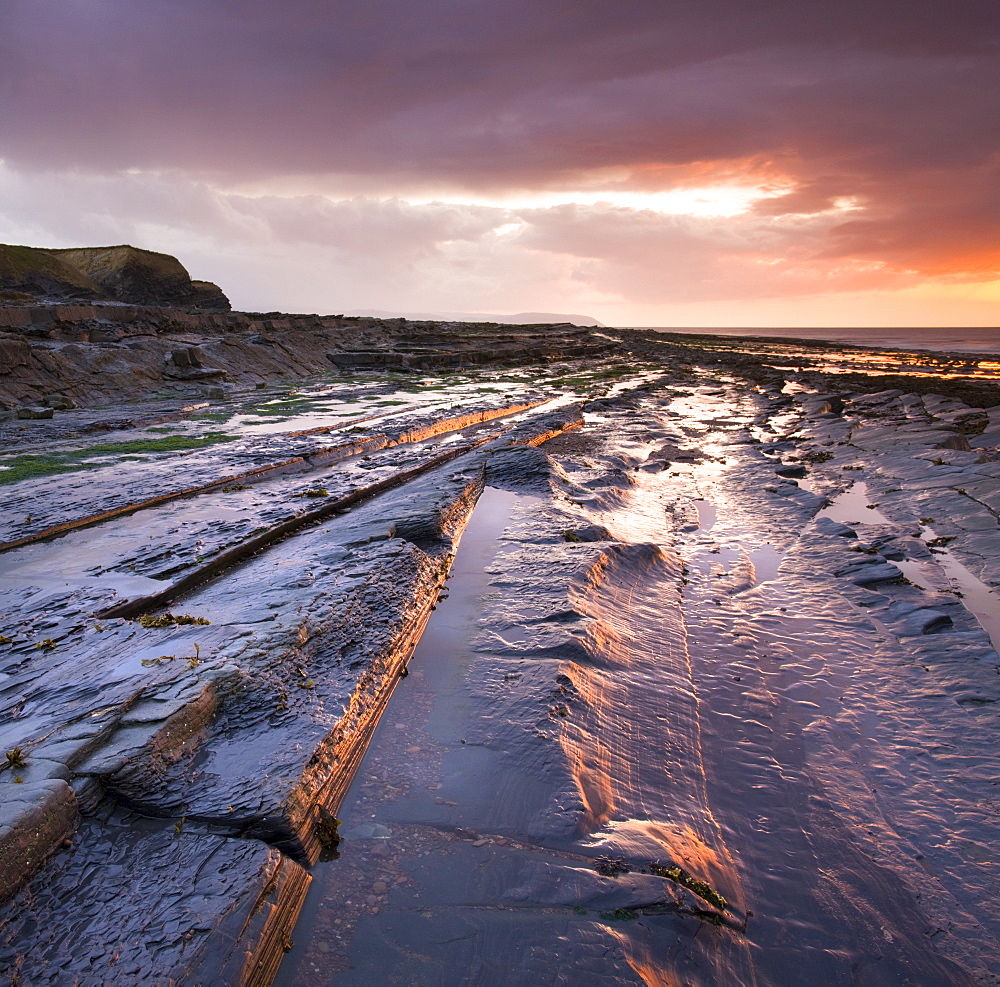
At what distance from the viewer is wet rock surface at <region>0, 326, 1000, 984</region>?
5.91ft

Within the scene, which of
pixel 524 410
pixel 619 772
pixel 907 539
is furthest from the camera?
pixel 524 410

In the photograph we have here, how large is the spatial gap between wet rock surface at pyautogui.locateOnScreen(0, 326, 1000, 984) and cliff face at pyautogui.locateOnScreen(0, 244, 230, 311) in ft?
70.0

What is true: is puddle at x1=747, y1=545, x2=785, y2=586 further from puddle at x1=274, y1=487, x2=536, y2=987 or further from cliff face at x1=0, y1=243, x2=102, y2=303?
cliff face at x1=0, y1=243, x2=102, y2=303

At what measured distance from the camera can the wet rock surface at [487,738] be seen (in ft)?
5.91

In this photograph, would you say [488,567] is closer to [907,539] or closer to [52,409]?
[907,539]

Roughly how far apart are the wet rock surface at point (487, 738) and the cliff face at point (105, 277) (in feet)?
70.0

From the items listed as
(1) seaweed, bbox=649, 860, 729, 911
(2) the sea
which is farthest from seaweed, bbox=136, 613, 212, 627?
(2) the sea

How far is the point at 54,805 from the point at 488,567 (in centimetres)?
306

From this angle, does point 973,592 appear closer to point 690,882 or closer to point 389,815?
point 690,882

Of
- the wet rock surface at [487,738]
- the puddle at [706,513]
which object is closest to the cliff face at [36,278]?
the wet rock surface at [487,738]

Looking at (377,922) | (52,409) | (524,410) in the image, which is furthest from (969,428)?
(52,409)

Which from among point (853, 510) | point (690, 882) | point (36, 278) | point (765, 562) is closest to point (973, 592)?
point (765, 562)

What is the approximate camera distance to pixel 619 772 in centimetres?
257

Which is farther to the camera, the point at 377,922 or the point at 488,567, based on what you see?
the point at 488,567
